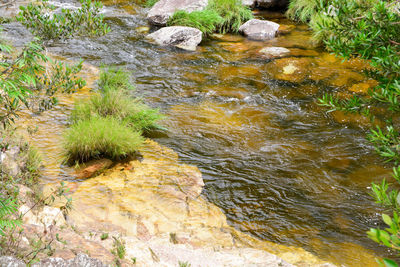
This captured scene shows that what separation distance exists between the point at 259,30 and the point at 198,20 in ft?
6.83

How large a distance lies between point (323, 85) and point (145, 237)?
6205mm

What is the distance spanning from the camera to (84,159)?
5.22 m

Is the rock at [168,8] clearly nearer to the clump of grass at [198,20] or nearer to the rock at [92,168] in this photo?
the clump of grass at [198,20]

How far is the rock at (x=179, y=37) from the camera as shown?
35.3 ft

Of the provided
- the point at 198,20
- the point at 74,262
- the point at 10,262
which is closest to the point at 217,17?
the point at 198,20

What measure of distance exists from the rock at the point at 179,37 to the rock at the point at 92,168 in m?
6.27

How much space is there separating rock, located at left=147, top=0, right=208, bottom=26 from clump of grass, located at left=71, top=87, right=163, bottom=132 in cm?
663

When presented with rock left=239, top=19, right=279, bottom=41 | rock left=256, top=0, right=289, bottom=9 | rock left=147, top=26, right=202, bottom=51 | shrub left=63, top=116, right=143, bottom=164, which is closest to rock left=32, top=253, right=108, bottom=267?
shrub left=63, top=116, right=143, bottom=164

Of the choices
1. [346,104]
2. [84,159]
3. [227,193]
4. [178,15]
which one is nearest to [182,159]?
[227,193]

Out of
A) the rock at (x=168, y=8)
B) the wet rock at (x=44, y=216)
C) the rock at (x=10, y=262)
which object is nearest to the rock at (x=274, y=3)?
the rock at (x=168, y=8)

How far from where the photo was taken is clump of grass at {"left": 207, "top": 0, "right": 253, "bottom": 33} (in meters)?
12.4

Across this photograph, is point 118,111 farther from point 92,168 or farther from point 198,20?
point 198,20

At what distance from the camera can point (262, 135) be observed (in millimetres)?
6363

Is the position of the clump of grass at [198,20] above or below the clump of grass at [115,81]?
above
